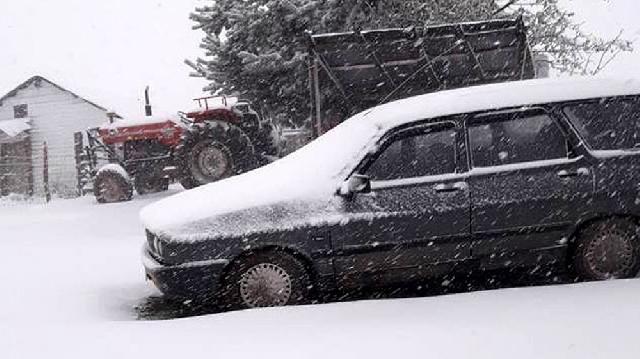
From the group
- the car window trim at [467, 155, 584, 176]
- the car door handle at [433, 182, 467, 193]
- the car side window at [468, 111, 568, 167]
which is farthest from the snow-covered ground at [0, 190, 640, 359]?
the car side window at [468, 111, 568, 167]

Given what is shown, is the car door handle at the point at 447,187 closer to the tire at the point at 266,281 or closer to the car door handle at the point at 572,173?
the car door handle at the point at 572,173

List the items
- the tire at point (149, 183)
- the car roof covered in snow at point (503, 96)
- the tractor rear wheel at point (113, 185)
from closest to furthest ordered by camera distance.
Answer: the car roof covered in snow at point (503, 96)
the tractor rear wheel at point (113, 185)
the tire at point (149, 183)

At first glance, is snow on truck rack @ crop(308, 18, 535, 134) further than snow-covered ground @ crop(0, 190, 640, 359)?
Yes

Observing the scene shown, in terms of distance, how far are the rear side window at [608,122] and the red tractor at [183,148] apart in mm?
6958

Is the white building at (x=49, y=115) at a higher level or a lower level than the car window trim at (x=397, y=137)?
higher

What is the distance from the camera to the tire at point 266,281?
4.54 meters

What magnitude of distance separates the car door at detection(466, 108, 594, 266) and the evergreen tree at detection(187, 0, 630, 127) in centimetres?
633

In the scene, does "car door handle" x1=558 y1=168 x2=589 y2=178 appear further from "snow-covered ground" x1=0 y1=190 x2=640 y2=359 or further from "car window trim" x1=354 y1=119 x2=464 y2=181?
"snow-covered ground" x1=0 y1=190 x2=640 y2=359

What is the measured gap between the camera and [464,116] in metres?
4.84

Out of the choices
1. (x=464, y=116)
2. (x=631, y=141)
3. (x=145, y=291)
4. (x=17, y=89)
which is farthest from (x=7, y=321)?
(x=17, y=89)

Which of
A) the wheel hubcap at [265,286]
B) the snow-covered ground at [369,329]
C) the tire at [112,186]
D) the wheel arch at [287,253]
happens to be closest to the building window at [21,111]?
the tire at [112,186]

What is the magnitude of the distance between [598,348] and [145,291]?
13.5ft

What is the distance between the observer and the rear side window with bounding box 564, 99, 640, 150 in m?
4.90

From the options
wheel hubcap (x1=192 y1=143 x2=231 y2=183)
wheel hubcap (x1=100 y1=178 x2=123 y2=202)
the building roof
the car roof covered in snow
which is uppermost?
the building roof
